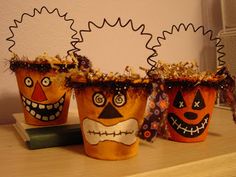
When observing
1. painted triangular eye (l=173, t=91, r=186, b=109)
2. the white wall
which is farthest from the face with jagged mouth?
the white wall

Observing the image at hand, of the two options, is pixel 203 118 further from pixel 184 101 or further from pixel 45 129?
pixel 45 129

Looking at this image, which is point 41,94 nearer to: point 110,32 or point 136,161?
point 136,161

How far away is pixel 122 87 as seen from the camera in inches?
16.7

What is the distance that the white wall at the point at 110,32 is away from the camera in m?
0.71

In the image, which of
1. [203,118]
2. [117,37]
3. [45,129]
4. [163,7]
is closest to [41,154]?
[45,129]

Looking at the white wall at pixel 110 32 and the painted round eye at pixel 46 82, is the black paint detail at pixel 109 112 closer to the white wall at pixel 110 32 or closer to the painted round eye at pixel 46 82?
the painted round eye at pixel 46 82

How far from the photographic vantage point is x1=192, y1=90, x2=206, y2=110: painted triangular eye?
52 centimetres

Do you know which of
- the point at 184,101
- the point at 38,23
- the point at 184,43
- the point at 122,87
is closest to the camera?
the point at 122,87

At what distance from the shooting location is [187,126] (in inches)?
21.1

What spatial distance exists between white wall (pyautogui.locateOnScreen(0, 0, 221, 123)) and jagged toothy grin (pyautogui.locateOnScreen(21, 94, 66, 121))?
18cm

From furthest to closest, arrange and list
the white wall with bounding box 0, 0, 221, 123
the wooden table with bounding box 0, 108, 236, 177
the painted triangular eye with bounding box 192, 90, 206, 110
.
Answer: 1. the white wall with bounding box 0, 0, 221, 123
2. the painted triangular eye with bounding box 192, 90, 206, 110
3. the wooden table with bounding box 0, 108, 236, 177

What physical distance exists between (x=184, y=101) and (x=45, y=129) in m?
0.25

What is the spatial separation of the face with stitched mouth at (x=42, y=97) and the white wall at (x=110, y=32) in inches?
6.8

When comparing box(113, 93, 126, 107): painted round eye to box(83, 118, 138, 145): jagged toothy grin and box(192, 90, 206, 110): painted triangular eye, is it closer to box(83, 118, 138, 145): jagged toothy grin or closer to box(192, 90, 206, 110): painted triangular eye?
box(83, 118, 138, 145): jagged toothy grin
